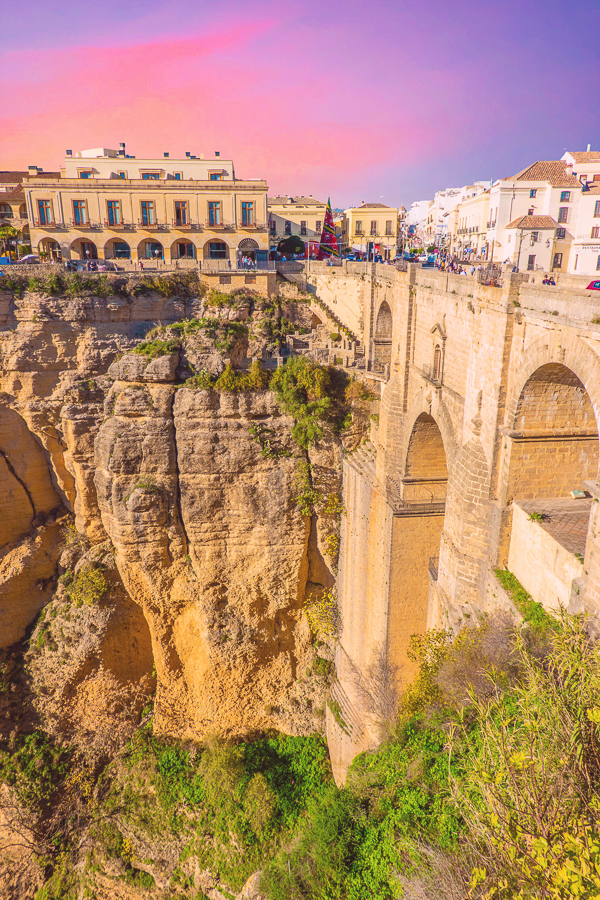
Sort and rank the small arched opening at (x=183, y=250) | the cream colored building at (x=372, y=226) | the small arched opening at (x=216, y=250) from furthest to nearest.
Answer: the cream colored building at (x=372, y=226)
the small arched opening at (x=216, y=250)
the small arched opening at (x=183, y=250)

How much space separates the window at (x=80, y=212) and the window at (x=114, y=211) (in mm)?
1231

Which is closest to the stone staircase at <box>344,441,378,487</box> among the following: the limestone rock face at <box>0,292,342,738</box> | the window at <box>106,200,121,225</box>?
the limestone rock face at <box>0,292,342,738</box>

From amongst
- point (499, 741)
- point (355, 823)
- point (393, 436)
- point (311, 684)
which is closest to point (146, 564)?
point (311, 684)

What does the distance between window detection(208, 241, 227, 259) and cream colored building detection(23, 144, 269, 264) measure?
44 mm

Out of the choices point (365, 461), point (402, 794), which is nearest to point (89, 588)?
point (365, 461)

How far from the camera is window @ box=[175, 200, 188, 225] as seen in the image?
30969 mm

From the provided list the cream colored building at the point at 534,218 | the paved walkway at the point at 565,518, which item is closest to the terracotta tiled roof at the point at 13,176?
the cream colored building at the point at 534,218

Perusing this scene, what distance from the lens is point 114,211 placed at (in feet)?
100

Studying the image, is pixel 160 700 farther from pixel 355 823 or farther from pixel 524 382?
pixel 524 382

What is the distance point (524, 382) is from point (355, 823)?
32.6 feet

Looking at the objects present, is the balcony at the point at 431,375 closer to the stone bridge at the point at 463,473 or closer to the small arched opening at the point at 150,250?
the stone bridge at the point at 463,473

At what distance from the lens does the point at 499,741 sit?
711 cm

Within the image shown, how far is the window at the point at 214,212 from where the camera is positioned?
31.2m

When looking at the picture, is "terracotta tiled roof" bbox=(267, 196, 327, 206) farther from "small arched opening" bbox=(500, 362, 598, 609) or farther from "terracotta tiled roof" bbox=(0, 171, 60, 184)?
"small arched opening" bbox=(500, 362, 598, 609)
